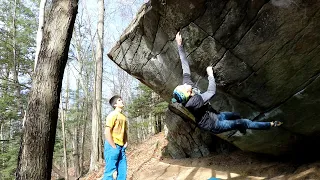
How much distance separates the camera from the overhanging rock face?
5.55 meters

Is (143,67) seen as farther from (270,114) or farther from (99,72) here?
(99,72)

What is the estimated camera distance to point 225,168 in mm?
8930

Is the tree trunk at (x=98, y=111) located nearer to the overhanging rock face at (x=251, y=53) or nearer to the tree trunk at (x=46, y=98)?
the overhanging rock face at (x=251, y=53)

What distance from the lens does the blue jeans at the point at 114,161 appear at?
5.59 m

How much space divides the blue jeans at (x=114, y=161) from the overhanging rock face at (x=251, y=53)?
292 cm

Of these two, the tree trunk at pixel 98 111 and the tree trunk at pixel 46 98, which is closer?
the tree trunk at pixel 46 98

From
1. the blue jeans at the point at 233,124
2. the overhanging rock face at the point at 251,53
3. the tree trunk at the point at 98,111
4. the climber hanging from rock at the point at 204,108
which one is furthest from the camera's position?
the tree trunk at the point at 98,111

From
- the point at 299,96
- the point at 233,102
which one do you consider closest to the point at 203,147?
the point at 233,102

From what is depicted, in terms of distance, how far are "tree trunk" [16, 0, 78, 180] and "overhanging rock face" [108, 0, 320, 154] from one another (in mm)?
2820

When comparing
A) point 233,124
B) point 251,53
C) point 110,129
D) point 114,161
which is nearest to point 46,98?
point 110,129

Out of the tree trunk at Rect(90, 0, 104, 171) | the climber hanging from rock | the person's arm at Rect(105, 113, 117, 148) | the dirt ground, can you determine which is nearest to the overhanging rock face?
the dirt ground

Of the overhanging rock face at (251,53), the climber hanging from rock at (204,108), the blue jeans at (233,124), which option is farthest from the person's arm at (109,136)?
the overhanging rock face at (251,53)

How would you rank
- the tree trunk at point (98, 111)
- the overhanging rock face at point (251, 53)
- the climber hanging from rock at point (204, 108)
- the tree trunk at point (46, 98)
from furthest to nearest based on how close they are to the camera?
the tree trunk at point (98, 111)
the overhanging rock face at point (251, 53)
the climber hanging from rock at point (204, 108)
the tree trunk at point (46, 98)

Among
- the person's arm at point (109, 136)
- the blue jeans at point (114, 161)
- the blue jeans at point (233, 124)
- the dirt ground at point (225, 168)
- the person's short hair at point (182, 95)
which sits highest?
the person's short hair at point (182, 95)
